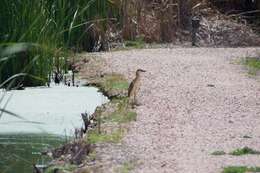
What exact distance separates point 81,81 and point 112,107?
2453 mm

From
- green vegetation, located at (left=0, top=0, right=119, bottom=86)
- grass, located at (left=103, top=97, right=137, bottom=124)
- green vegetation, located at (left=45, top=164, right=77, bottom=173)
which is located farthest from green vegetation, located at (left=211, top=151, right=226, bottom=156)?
green vegetation, located at (left=0, top=0, right=119, bottom=86)

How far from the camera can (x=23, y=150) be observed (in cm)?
746

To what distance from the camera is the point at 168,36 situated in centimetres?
1602

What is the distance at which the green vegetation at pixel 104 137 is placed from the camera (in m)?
7.07

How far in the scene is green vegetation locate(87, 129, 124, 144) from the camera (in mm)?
7066

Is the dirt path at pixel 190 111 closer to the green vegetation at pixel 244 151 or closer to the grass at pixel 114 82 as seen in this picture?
the green vegetation at pixel 244 151

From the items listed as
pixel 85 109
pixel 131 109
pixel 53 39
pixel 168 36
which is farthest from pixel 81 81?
pixel 168 36

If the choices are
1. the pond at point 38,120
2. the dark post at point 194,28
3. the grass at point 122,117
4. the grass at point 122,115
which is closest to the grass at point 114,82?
the pond at point 38,120

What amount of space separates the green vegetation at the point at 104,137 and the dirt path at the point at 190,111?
0.10m

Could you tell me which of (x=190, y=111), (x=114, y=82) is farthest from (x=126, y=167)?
(x=114, y=82)

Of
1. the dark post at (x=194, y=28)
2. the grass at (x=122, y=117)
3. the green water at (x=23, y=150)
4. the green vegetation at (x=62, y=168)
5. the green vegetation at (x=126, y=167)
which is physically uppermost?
the dark post at (x=194, y=28)

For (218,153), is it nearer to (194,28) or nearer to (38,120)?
(38,120)

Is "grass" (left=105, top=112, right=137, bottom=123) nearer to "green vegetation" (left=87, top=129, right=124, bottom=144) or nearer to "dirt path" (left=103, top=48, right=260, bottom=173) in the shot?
"dirt path" (left=103, top=48, right=260, bottom=173)

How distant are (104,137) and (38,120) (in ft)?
5.58
